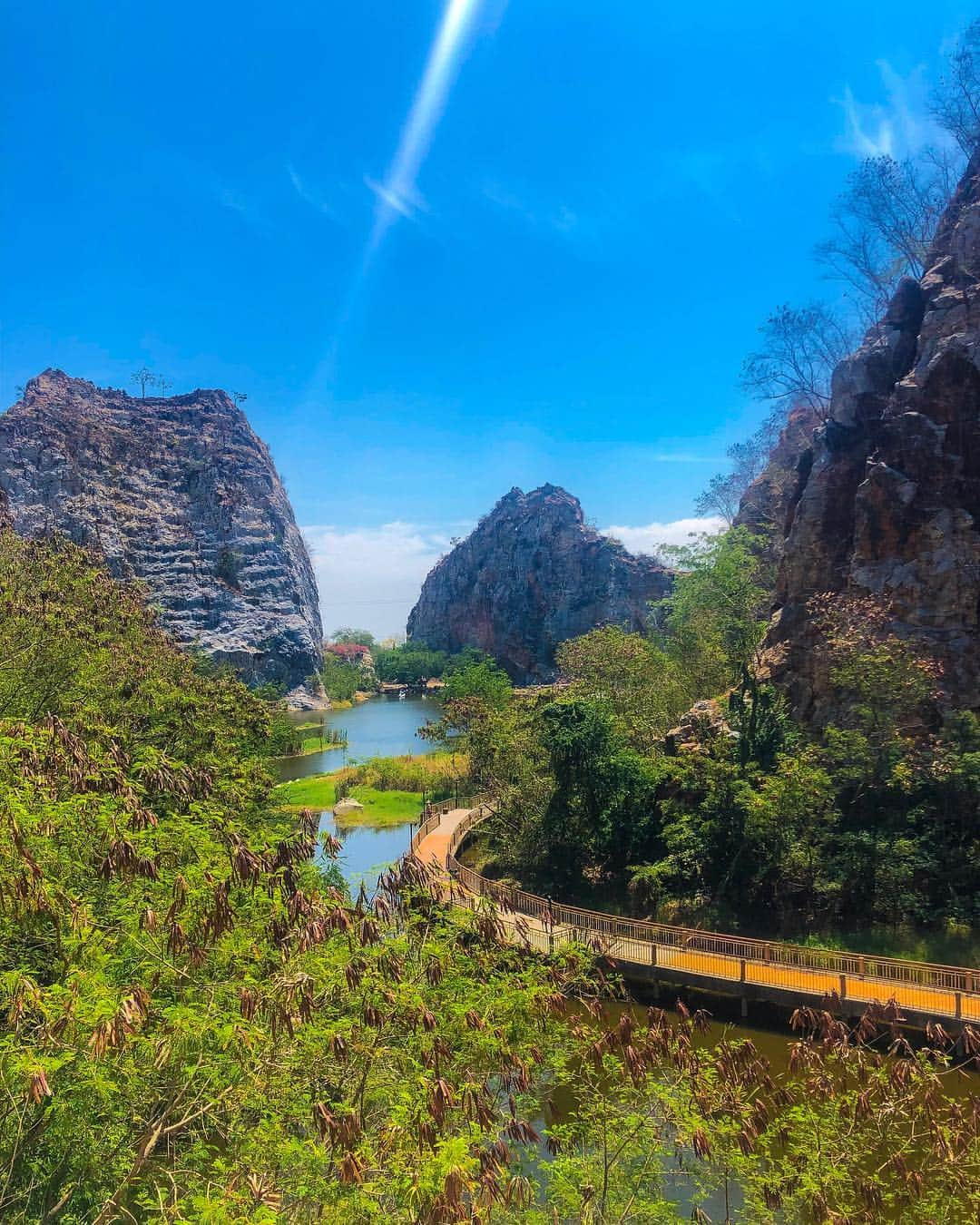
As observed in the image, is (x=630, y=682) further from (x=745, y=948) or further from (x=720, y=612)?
(x=745, y=948)

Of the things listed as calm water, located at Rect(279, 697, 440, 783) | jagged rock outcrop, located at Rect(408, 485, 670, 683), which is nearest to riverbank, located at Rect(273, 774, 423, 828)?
calm water, located at Rect(279, 697, 440, 783)

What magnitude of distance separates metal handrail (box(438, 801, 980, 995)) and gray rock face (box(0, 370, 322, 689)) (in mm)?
69483

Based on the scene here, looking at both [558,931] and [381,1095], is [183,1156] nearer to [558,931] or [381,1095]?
[381,1095]

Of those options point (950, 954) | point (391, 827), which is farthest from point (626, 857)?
point (391, 827)

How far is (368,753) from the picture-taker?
52500mm

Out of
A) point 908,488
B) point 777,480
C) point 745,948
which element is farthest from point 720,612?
point 745,948

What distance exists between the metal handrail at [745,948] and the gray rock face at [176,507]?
6948 cm

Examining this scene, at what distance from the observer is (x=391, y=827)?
106 ft

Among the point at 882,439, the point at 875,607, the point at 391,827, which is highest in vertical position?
the point at 882,439

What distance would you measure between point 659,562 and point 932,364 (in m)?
74.4

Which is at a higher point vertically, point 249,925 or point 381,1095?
point 249,925

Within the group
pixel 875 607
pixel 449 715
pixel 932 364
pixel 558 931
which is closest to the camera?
pixel 558 931

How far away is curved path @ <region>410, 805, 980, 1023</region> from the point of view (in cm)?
1331

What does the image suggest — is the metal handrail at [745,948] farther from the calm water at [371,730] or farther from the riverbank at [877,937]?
the calm water at [371,730]
